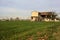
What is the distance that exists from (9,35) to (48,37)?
13.9 ft

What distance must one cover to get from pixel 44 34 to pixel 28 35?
1.98 meters

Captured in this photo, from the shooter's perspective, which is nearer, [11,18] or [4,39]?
[4,39]

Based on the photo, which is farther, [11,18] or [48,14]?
[48,14]

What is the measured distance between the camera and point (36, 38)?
18891 mm

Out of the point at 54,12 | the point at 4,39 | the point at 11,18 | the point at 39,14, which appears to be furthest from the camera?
the point at 39,14

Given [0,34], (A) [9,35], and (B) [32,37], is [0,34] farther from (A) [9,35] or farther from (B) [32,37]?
(B) [32,37]

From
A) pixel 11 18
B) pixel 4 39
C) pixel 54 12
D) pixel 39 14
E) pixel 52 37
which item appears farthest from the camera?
pixel 39 14

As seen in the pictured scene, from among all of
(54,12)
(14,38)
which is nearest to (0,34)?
(14,38)

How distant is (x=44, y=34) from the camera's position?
20812 millimetres

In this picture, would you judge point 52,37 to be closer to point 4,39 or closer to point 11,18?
point 4,39

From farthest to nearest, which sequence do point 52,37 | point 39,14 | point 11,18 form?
point 39,14 < point 11,18 < point 52,37

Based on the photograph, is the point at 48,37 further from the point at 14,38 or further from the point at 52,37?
the point at 14,38

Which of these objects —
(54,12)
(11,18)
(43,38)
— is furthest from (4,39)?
(54,12)

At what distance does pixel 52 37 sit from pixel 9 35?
4.65m
